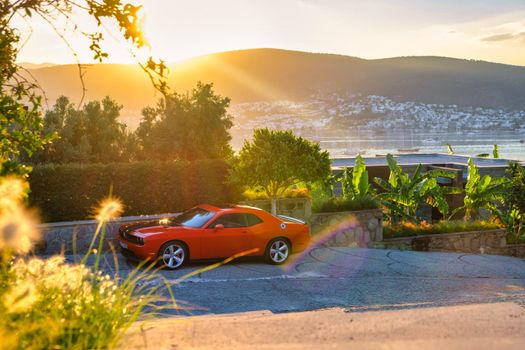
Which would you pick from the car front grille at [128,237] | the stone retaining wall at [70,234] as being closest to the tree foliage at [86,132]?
the stone retaining wall at [70,234]

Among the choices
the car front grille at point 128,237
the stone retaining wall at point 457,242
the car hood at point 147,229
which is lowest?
the stone retaining wall at point 457,242

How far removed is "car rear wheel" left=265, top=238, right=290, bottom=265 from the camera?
1537 centimetres

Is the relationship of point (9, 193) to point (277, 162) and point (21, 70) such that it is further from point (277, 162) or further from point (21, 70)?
point (277, 162)

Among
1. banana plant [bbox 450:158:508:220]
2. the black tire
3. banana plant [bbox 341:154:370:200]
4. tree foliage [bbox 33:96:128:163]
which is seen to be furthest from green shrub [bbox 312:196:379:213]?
tree foliage [bbox 33:96:128:163]

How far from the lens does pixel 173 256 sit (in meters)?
14.2

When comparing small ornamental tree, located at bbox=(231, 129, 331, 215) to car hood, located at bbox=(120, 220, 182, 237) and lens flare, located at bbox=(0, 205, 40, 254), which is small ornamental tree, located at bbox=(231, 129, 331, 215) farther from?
lens flare, located at bbox=(0, 205, 40, 254)

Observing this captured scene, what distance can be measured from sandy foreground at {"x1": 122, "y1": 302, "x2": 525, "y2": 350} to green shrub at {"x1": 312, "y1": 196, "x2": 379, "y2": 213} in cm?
1369

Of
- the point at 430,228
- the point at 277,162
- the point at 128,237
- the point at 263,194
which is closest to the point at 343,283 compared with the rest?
the point at 128,237

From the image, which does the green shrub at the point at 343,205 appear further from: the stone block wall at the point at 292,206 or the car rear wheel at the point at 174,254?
the car rear wheel at the point at 174,254

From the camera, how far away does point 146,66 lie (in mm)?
6965

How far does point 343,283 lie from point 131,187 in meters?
7.36

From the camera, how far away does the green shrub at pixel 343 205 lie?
810 inches

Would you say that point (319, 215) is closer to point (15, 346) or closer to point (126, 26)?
point (126, 26)

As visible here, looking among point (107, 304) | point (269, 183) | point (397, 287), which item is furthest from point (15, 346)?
point (269, 183)
